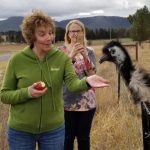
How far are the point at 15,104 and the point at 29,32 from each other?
0.71 meters

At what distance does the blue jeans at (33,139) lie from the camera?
192 inches

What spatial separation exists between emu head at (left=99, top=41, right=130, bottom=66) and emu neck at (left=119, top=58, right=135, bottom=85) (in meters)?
0.05

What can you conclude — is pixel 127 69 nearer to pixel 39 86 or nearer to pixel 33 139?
pixel 33 139

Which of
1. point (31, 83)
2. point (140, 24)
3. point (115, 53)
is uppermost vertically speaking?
point (115, 53)

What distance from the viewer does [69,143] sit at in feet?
22.3

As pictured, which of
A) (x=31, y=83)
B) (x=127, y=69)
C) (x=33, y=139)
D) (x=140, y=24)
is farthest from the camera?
(x=140, y=24)

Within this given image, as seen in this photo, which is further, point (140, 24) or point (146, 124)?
point (140, 24)

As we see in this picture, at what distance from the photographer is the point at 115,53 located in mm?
6340

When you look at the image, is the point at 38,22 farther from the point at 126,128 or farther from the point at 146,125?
the point at 126,128

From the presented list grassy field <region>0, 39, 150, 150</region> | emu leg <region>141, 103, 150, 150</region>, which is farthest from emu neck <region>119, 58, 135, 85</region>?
grassy field <region>0, 39, 150, 150</region>

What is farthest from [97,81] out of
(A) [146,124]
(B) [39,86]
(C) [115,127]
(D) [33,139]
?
(C) [115,127]

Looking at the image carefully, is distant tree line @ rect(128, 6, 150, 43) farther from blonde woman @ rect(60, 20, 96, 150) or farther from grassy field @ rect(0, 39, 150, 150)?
blonde woman @ rect(60, 20, 96, 150)

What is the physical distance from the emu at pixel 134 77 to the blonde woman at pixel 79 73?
0.83 feet

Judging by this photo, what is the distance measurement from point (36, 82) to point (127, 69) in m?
1.82
